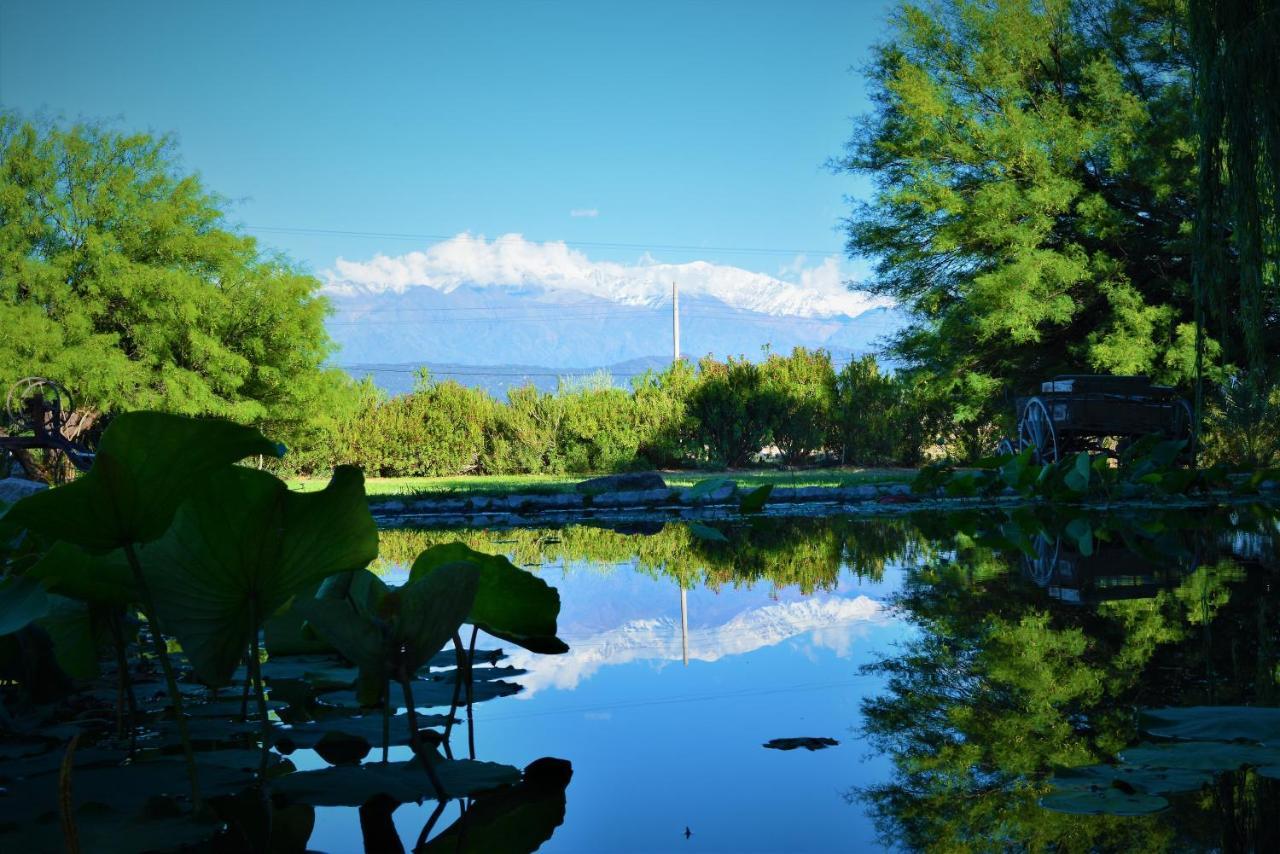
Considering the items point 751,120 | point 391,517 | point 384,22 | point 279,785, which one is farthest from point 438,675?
point 751,120

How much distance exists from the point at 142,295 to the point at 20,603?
21500 mm

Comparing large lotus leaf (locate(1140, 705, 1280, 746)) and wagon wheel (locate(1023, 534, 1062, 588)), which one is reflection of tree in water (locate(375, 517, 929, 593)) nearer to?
wagon wheel (locate(1023, 534, 1062, 588))

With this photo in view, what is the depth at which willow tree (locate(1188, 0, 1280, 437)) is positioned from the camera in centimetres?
355

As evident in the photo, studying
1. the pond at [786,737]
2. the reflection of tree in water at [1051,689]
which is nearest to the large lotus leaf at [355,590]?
the pond at [786,737]

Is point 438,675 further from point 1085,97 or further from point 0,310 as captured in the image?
point 0,310

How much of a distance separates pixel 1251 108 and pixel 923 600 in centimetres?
208

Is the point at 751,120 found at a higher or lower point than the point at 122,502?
higher

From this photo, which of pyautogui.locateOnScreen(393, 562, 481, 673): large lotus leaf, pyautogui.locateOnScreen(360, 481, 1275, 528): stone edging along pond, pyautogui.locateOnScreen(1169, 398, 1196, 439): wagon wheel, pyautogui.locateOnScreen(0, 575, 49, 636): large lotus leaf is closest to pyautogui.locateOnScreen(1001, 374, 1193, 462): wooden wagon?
pyautogui.locateOnScreen(1169, 398, 1196, 439): wagon wheel

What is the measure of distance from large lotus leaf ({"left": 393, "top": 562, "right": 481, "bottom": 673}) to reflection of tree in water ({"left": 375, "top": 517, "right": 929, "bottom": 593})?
2302 mm

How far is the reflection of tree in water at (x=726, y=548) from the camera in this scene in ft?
12.7

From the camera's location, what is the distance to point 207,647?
1.28m

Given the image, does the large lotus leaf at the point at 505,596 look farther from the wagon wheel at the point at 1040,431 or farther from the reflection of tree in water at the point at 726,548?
the wagon wheel at the point at 1040,431

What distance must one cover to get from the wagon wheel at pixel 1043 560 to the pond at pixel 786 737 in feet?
0.68

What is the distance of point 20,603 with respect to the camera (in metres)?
1.38
